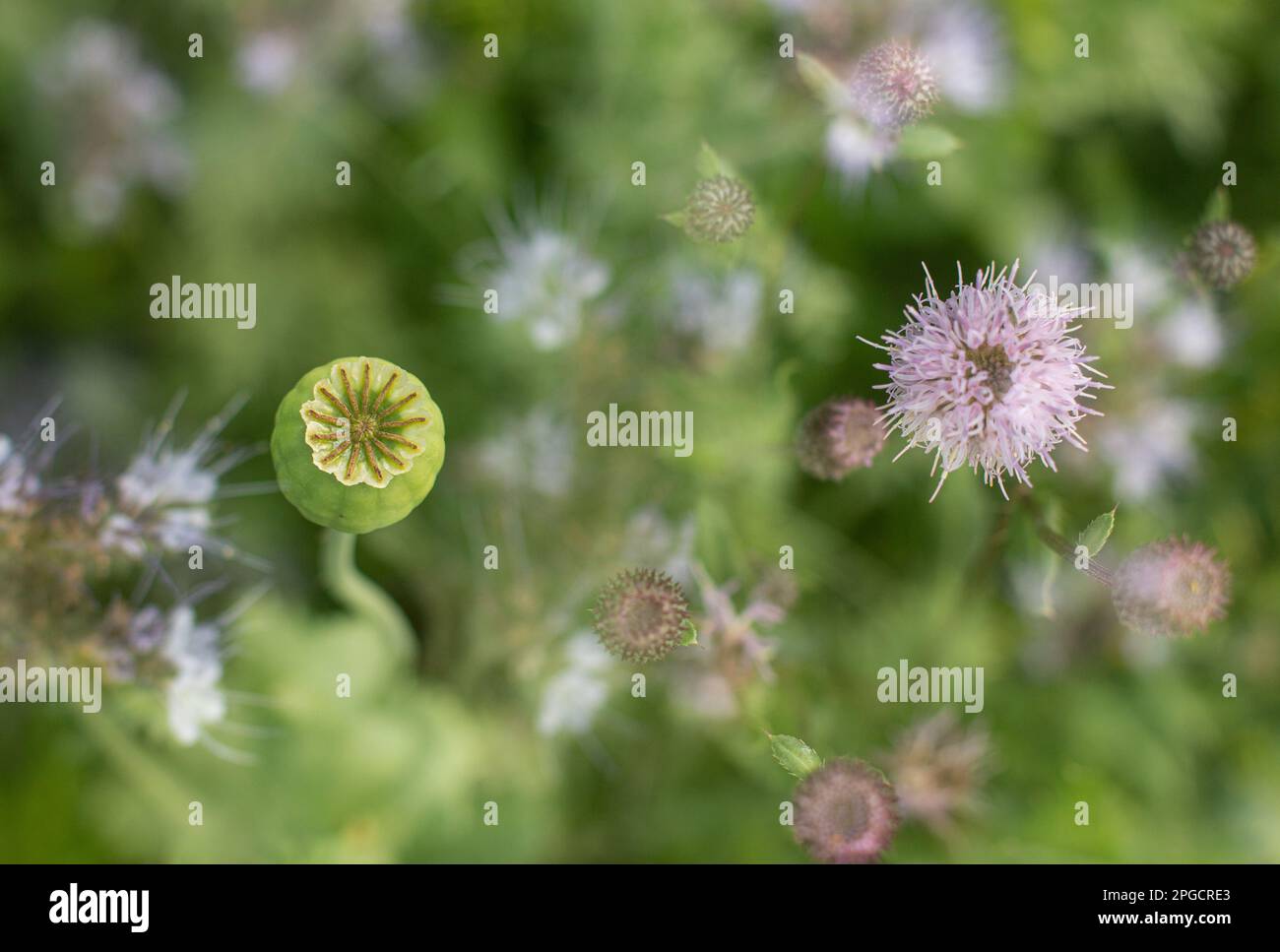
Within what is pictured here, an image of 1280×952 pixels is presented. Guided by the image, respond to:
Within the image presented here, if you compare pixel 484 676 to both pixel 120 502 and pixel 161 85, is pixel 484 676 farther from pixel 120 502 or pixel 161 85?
pixel 161 85

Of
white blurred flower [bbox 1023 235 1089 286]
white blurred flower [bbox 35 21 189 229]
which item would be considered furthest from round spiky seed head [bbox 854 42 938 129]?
white blurred flower [bbox 35 21 189 229]

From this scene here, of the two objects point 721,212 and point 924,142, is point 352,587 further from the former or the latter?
point 924,142

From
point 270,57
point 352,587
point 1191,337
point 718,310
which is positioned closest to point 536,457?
point 718,310

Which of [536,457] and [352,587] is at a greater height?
[536,457]

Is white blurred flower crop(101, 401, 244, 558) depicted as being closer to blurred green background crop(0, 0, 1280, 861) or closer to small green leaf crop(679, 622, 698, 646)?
blurred green background crop(0, 0, 1280, 861)

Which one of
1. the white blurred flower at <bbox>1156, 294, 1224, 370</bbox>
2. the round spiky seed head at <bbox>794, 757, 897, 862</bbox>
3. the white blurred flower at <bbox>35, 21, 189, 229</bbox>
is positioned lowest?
the round spiky seed head at <bbox>794, 757, 897, 862</bbox>
